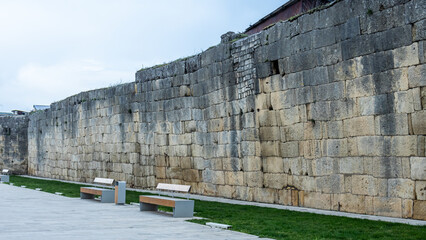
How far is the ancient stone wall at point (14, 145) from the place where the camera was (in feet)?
114

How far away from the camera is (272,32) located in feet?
46.3

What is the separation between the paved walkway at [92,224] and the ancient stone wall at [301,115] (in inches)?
143

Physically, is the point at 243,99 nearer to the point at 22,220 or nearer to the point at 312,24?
the point at 312,24

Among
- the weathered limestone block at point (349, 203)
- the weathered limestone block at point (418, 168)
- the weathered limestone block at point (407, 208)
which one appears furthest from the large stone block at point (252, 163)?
the weathered limestone block at point (418, 168)

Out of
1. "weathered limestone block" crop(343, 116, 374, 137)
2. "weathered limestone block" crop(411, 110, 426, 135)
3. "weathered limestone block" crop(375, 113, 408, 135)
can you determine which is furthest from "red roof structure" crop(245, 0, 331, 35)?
"weathered limestone block" crop(411, 110, 426, 135)

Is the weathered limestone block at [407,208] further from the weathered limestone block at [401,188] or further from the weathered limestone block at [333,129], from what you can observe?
the weathered limestone block at [333,129]

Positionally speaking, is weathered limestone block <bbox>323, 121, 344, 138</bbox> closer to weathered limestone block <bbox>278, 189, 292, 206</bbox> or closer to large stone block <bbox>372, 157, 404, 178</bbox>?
large stone block <bbox>372, 157, 404, 178</bbox>

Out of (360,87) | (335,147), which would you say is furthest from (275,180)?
(360,87)

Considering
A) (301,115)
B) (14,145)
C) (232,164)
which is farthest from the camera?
(14,145)

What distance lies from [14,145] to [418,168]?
96.9 feet

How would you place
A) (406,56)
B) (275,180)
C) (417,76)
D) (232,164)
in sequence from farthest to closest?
1. (232,164)
2. (275,180)
3. (406,56)
4. (417,76)

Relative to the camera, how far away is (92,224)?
376 inches

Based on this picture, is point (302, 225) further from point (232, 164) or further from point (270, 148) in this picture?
point (232, 164)

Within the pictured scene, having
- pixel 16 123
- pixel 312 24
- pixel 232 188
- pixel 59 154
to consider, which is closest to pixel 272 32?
pixel 312 24
